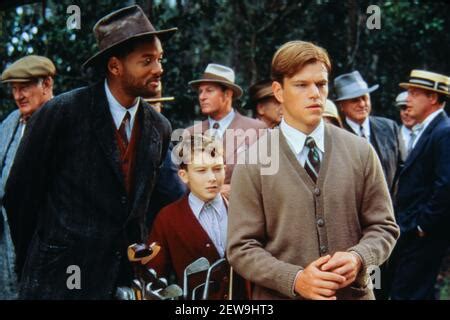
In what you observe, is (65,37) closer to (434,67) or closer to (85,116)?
(85,116)

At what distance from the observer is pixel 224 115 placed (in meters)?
5.68

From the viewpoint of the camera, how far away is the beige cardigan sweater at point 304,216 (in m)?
2.84

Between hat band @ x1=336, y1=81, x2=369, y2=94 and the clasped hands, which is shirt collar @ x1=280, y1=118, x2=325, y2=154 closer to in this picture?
the clasped hands

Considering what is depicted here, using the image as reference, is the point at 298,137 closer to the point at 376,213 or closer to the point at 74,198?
the point at 376,213

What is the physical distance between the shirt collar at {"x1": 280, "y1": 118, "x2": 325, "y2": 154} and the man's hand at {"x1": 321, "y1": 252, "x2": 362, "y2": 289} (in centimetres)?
53

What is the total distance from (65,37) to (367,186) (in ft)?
15.1

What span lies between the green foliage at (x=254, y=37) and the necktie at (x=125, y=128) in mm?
3124

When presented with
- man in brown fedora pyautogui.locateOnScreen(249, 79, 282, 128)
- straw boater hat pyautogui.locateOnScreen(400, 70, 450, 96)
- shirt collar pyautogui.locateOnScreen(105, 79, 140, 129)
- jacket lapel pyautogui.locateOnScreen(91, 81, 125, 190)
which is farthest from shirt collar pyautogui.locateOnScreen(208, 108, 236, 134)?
jacket lapel pyautogui.locateOnScreen(91, 81, 125, 190)

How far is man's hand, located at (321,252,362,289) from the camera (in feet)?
8.71

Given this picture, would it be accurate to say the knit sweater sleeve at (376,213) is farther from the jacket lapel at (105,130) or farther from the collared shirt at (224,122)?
the collared shirt at (224,122)

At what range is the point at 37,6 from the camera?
27.5ft

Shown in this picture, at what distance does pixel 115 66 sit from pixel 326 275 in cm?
167

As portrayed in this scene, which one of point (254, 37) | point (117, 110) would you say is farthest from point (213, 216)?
point (254, 37)

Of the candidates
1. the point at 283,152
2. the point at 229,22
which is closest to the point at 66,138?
the point at 283,152
